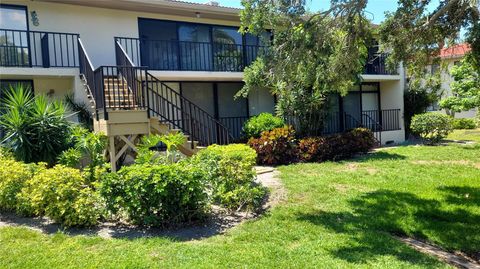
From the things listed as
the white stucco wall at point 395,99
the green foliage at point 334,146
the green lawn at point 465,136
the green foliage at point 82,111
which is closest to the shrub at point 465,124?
the green lawn at point 465,136

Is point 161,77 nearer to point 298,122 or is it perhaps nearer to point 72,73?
point 72,73

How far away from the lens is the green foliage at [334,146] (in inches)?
504

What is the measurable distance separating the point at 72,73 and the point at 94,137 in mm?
4011

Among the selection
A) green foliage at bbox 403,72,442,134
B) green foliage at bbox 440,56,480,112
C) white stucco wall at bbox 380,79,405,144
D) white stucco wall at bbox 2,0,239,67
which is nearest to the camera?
white stucco wall at bbox 2,0,239,67

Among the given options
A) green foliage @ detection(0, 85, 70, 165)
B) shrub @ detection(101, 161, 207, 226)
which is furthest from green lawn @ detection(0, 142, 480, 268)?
green foliage @ detection(0, 85, 70, 165)

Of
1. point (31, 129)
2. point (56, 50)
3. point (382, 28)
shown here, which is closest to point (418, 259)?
point (382, 28)

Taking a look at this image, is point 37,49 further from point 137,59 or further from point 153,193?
point 153,193

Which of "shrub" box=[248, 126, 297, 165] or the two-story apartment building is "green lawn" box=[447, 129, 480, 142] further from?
"shrub" box=[248, 126, 297, 165]

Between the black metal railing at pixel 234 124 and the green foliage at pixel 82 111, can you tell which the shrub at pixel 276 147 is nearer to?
the black metal railing at pixel 234 124

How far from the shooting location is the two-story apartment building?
987 centimetres

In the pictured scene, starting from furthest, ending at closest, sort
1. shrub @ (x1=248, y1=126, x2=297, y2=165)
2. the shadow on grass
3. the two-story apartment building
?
shrub @ (x1=248, y1=126, x2=297, y2=165)
the two-story apartment building
the shadow on grass

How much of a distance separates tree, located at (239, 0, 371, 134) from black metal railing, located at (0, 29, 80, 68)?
20.7 feet

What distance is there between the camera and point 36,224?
6.20m

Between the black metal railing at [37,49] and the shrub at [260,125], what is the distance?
5620 mm
